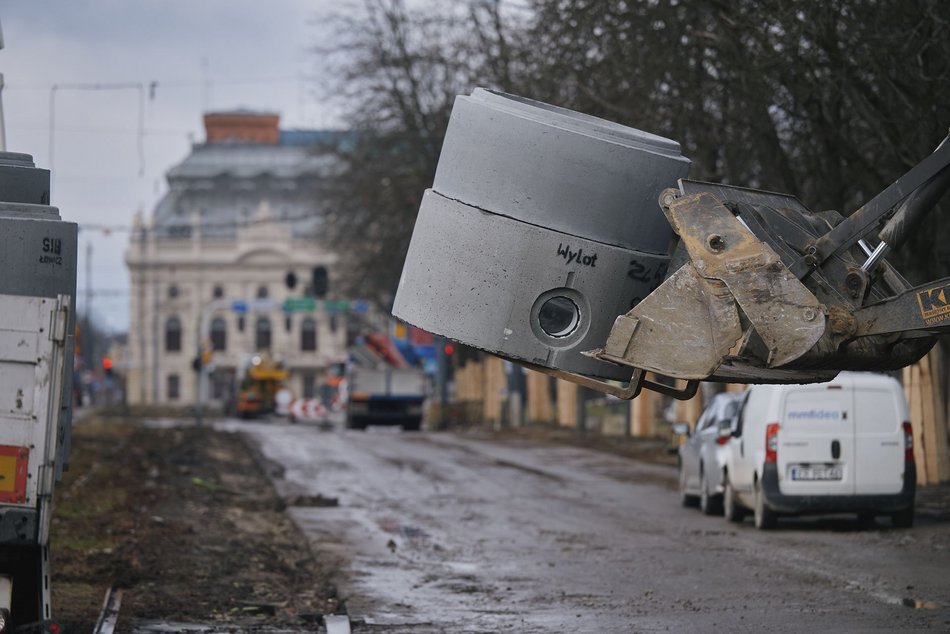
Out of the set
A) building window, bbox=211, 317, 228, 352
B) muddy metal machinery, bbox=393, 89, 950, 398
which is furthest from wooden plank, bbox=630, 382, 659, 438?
building window, bbox=211, 317, 228, 352

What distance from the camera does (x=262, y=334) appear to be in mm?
126438

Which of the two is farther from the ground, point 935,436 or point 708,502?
point 935,436

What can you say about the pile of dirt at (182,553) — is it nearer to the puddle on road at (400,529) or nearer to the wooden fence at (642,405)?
the puddle on road at (400,529)

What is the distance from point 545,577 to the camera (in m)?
13.4

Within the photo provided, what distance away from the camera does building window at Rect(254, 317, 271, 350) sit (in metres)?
126

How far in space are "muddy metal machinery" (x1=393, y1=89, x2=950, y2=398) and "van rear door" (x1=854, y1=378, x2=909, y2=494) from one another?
29.9 ft

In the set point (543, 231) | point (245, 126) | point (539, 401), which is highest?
point (245, 126)

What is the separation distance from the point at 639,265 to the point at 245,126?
418 feet

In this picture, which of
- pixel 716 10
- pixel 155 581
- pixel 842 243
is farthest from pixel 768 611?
pixel 716 10

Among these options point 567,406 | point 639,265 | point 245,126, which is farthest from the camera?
point 245,126

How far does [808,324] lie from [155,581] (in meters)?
7.50

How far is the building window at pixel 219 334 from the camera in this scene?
127 m

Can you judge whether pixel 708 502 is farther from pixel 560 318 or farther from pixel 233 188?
pixel 233 188

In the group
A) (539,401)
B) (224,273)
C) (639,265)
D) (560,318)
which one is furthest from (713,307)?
(224,273)
